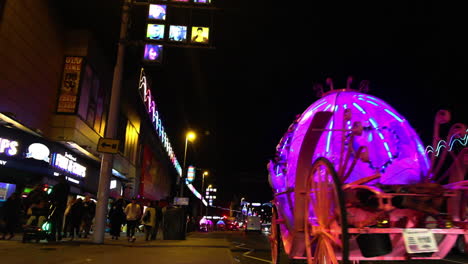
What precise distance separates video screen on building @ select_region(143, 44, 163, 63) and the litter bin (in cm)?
698

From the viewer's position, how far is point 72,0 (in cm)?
1557

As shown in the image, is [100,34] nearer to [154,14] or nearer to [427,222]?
[154,14]

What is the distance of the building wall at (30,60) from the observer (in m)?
12.4

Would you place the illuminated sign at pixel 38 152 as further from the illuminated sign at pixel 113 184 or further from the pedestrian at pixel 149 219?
the illuminated sign at pixel 113 184

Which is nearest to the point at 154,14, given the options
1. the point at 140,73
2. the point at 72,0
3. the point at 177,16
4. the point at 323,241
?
the point at 177,16

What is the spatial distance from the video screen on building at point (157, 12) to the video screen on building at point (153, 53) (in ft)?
9.19

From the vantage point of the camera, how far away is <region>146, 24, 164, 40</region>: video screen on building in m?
12.0

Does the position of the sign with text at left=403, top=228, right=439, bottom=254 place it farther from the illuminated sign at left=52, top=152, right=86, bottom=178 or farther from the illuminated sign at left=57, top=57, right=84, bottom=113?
the illuminated sign at left=52, top=152, right=86, bottom=178

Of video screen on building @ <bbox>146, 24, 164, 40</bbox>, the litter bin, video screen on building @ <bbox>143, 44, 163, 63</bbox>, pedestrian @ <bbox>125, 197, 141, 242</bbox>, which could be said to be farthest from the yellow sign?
the litter bin

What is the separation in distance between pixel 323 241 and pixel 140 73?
79.7ft

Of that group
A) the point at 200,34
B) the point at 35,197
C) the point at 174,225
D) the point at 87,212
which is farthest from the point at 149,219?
the point at 200,34

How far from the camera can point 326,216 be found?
141 inches

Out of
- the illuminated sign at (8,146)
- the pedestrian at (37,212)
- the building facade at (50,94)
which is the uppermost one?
the building facade at (50,94)

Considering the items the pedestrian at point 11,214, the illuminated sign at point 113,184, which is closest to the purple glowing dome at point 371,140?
the pedestrian at point 11,214
